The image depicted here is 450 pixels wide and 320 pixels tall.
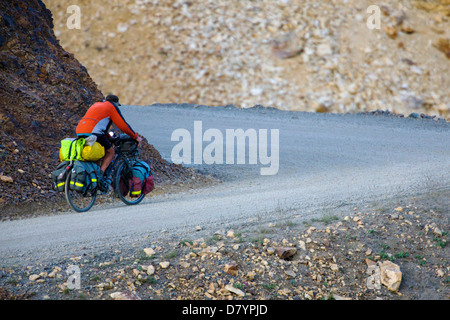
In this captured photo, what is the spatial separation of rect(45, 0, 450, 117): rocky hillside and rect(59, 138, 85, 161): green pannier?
17101 mm

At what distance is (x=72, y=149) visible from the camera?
293 inches

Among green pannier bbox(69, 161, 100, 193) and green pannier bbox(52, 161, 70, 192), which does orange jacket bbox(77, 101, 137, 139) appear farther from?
green pannier bbox(52, 161, 70, 192)

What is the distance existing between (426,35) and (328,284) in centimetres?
2672

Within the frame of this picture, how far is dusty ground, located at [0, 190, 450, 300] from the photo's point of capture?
4.68 m

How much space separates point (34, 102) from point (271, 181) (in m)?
5.66

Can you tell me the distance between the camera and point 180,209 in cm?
793

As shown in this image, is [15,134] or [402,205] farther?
[15,134]

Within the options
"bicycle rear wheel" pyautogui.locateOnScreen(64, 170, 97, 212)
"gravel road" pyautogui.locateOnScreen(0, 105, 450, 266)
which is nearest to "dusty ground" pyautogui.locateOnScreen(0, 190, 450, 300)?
"gravel road" pyautogui.locateOnScreen(0, 105, 450, 266)

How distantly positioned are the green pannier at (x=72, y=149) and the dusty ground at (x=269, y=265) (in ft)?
7.28

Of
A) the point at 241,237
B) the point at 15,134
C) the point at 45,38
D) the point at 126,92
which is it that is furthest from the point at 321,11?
the point at 241,237

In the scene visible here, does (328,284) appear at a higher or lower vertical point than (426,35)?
lower

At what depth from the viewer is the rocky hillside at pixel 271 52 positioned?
24.6 m

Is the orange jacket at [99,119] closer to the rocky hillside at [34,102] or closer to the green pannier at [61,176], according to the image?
the green pannier at [61,176]

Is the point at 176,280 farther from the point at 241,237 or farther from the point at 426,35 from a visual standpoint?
the point at 426,35
